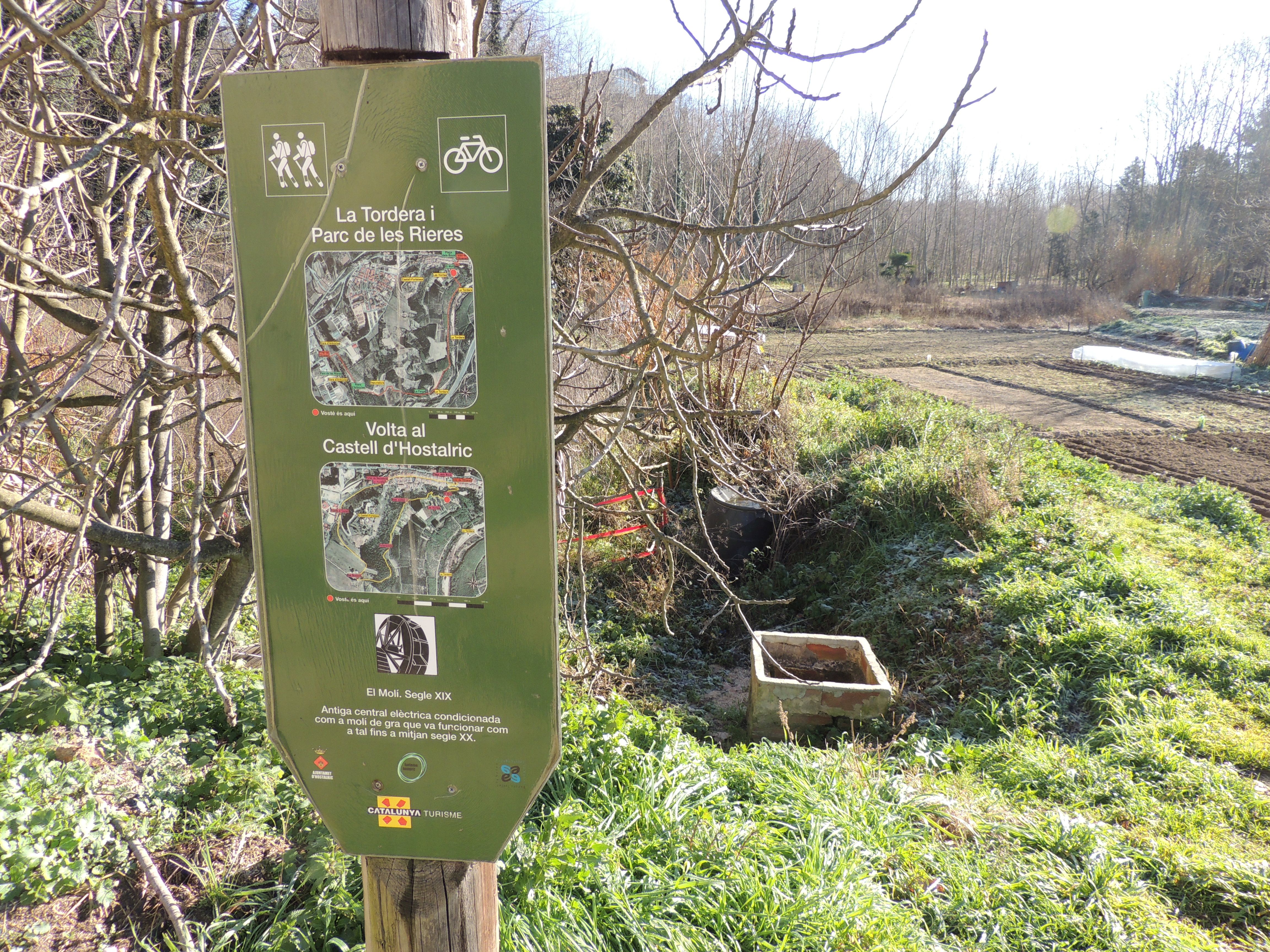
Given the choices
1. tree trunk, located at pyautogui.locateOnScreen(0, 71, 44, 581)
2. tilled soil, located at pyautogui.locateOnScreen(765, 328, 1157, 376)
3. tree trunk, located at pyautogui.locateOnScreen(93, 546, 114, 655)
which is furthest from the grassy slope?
tilled soil, located at pyautogui.locateOnScreen(765, 328, 1157, 376)

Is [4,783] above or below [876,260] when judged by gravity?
below

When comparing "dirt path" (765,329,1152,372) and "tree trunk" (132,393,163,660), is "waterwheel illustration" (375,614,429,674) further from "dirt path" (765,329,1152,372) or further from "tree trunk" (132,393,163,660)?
"dirt path" (765,329,1152,372)

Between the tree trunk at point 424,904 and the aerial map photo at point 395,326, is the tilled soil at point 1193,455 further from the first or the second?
the aerial map photo at point 395,326

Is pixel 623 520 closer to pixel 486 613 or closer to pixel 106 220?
pixel 106 220

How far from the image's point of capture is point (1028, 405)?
13.9m

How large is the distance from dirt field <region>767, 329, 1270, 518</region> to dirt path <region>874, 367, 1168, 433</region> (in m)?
0.03

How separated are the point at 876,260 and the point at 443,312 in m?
34.0

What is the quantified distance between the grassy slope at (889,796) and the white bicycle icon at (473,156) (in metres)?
2.12

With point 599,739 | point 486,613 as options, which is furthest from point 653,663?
point 486,613

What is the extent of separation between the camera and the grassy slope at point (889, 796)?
2408 millimetres

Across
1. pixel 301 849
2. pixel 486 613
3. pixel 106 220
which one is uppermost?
pixel 106 220

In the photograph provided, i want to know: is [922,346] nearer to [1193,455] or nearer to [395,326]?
[1193,455]

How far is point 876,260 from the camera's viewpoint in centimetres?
3253

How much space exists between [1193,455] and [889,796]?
9.30 m
